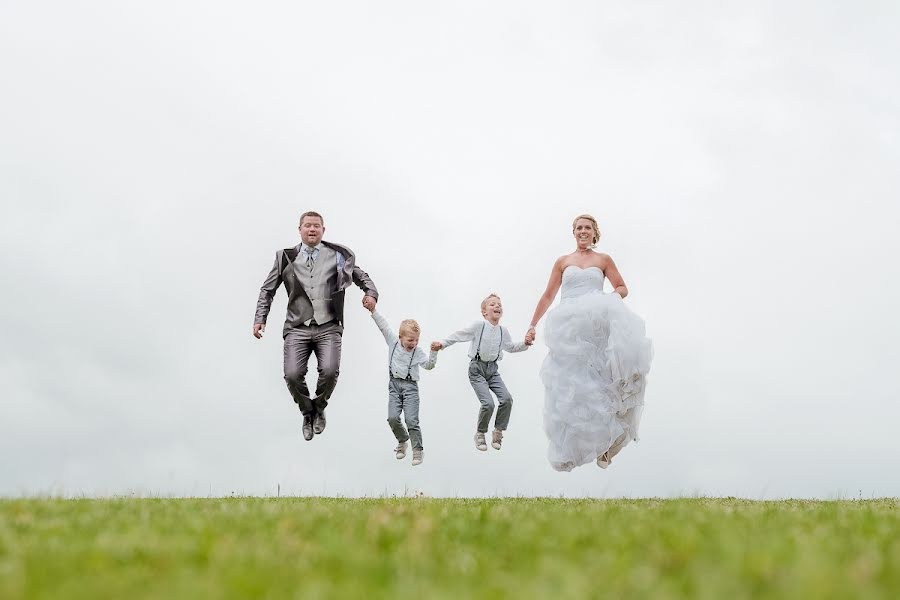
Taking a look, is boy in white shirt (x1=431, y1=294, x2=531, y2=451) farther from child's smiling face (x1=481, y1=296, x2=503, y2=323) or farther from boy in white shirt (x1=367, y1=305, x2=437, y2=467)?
boy in white shirt (x1=367, y1=305, x2=437, y2=467)

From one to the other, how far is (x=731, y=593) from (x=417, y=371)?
13.4 m

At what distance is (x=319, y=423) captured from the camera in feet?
53.6

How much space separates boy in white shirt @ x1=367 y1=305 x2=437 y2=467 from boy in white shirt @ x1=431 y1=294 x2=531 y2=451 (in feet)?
2.00

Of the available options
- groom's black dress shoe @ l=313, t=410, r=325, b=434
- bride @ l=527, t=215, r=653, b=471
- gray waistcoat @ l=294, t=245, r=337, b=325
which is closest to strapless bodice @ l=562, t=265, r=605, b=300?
bride @ l=527, t=215, r=653, b=471

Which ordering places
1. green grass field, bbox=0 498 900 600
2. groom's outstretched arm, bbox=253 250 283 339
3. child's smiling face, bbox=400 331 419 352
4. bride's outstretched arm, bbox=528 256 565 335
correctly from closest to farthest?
green grass field, bbox=0 498 900 600 → bride's outstretched arm, bbox=528 256 565 335 → groom's outstretched arm, bbox=253 250 283 339 → child's smiling face, bbox=400 331 419 352

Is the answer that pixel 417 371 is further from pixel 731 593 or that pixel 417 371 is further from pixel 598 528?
pixel 731 593

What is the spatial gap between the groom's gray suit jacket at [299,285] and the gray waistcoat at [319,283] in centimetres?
6

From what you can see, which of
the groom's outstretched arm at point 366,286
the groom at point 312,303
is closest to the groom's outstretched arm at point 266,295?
the groom at point 312,303

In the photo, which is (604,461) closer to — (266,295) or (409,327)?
(409,327)

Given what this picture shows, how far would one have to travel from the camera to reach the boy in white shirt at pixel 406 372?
1680 centimetres

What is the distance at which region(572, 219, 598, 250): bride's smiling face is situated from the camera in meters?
15.2

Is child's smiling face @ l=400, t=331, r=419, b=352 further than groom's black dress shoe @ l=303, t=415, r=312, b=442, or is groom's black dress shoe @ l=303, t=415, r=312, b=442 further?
child's smiling face @ l=400, t=331, r=419, b=352

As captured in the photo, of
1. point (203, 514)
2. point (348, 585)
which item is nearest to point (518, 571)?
point (348, 585)

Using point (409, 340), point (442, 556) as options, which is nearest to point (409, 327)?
point (409, 340)
